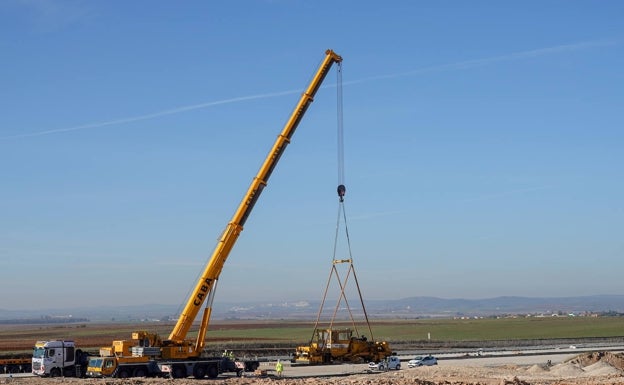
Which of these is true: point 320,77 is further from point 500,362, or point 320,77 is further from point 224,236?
point 500,362

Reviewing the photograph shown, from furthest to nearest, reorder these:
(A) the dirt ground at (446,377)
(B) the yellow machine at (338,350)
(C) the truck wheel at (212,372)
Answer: (B) the yellow machine at (338,350)
(C) the truck wheel at (212,372)
(A) the dirt ground at (446,377)

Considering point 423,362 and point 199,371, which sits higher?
point 199,371

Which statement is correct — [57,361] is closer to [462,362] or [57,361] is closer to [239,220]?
[239,220]

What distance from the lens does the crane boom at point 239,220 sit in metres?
47.8

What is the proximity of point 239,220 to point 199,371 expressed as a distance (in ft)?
28.4

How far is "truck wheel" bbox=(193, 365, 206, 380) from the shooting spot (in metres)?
47.6

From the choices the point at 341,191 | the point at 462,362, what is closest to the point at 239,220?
the point at 341,191

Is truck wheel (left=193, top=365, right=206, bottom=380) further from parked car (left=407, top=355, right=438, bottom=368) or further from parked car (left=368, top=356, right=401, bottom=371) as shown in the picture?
parked car (left=407, top=355, right=438, bottom=368)

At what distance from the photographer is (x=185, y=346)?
157 ft

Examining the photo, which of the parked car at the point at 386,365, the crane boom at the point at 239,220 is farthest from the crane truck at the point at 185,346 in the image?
the parked car at the point at 386,365

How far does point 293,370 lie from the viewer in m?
57.5

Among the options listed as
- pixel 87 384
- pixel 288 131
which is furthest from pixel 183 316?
pixel 288 131

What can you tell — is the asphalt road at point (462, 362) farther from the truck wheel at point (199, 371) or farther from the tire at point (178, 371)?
the tire at point (178, 371)

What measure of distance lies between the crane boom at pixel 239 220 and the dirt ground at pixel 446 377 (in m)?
3.79
